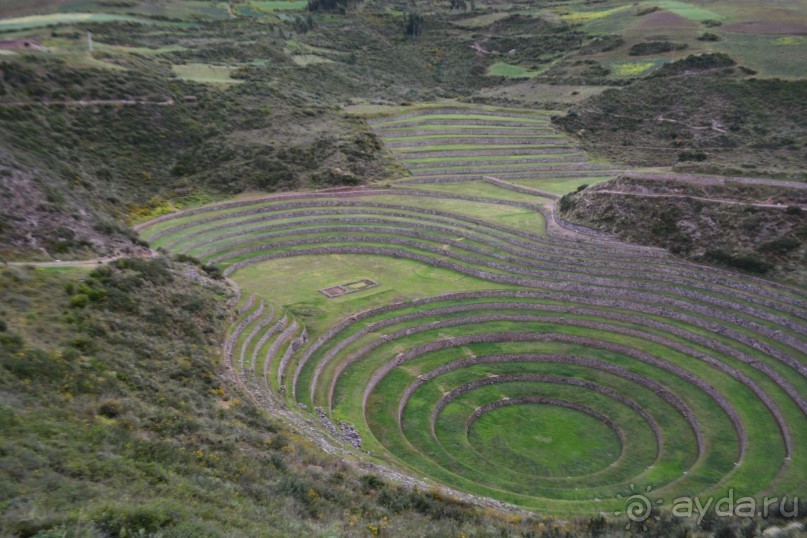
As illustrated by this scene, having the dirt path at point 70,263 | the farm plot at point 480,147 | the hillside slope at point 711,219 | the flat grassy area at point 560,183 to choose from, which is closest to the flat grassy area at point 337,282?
the dirt path at point 70,263

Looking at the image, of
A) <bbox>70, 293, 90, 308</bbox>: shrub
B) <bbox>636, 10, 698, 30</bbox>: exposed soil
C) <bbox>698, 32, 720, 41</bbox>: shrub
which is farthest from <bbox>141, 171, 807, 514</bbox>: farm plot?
<bbox>636, 10, 698, 30</bbox>: exposed soil

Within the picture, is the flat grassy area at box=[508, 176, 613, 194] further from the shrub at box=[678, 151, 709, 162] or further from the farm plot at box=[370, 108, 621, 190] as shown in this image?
the shrub at box=[678, 151, 709, 162]

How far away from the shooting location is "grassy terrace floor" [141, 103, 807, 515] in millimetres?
23938

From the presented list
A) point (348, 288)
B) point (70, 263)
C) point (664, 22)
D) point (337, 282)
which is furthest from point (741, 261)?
point (664, 22)

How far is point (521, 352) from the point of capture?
31.3m

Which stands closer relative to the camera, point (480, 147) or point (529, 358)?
point (529, 358)

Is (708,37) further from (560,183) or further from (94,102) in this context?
(94,102)

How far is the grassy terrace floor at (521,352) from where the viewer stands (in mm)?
23938

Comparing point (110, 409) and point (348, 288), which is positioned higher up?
point (110, 409)

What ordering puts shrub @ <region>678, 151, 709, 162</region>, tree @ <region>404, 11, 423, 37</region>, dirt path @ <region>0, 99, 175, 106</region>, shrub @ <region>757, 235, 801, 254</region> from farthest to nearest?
1. tree @ <region>404, 11, 423, 37</region>
2. shrub @ <region>678, 151, 709, 162</region>
3. dirt path @ <region>0, 99, 175, 106</region>
4. shrub @ <region>757, 235, 801, 254</region>

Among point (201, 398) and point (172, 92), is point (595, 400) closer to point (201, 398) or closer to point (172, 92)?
point (201, 398)

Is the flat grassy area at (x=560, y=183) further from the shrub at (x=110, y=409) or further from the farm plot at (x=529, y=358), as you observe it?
the shrub at (x=110, y=409)

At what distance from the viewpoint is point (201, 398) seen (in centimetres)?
1991

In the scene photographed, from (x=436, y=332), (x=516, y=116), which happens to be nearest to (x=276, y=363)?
(x=436, y=332)
